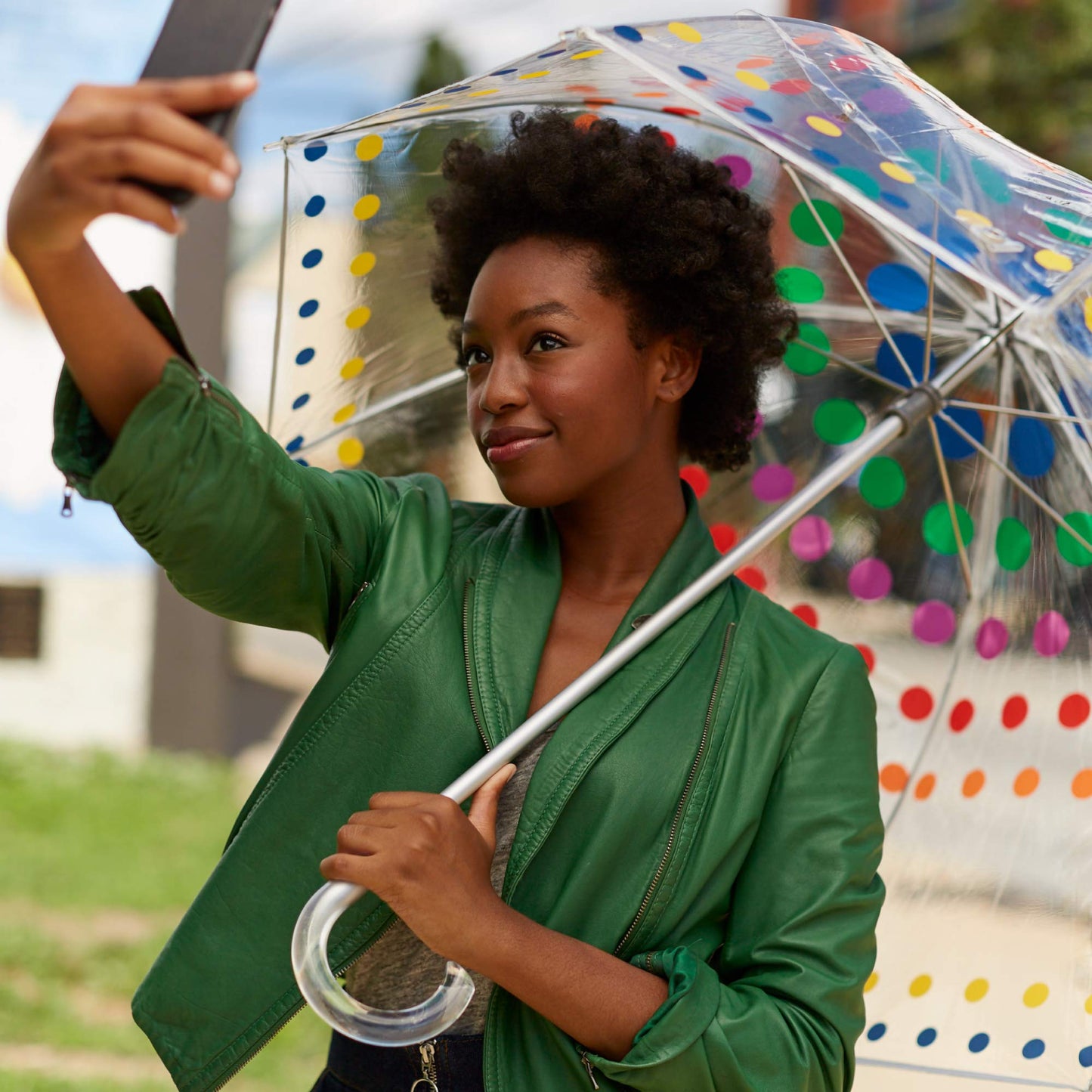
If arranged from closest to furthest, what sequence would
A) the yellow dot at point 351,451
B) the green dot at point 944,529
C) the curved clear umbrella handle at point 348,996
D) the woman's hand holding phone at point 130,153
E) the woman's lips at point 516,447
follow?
1. the woman's hand holding phone at point 130,153
2. the curved clear umbrella handle at point 348,996
3. the woman's lips at point 516,447
4. the green dot at point 944,529
5. the yellow dot at point 351,451

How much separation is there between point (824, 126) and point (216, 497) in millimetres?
949

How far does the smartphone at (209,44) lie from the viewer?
4.08 feet

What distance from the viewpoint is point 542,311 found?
1.86 m

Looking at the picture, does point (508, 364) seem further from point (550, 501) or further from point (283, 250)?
point (283, 250)

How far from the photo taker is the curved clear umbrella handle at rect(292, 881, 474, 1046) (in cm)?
158

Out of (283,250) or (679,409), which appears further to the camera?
(283,250)

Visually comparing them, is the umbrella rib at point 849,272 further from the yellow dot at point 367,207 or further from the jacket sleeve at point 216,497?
the jacket sleeve at point 216,497

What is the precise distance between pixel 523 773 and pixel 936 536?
1096 millimetres

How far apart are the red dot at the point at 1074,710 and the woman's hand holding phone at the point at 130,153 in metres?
Result: 1.70

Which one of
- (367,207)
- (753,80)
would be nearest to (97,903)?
(367,207)

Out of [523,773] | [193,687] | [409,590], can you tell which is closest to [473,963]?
[523,773]

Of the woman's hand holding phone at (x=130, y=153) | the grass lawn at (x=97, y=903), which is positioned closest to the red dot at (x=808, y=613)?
the woman's hand holding phone at (x=130, y=153)

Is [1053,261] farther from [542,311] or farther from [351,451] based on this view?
[351,451]

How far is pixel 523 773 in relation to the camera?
5.95 feet
